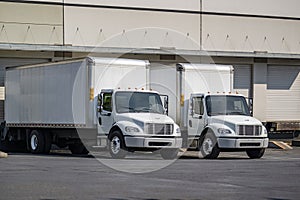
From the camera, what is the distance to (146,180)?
17.0 metres

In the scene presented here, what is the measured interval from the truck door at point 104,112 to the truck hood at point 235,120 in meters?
3.58

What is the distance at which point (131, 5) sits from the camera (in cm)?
4191

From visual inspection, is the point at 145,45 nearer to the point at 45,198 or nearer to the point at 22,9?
the point at 22,9

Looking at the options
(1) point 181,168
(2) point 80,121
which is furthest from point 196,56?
(1) point 181,168

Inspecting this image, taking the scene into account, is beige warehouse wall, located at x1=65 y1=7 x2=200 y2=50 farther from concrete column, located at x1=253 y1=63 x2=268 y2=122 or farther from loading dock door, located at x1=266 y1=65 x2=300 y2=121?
loading dock door, located at x1=266 y1=65 x2=300 y2=121

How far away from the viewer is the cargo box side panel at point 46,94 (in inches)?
1086

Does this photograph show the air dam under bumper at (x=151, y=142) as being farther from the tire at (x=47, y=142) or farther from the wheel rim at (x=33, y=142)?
the wheel rim at (x=33, y=142)

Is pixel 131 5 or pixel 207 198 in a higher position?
pixel 131 5

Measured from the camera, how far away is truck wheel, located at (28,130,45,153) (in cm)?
2964

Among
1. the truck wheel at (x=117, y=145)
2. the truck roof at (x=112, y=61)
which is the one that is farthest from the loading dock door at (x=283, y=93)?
the truck wheel at (x=117, y=145)

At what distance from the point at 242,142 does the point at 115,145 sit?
13.8 feet

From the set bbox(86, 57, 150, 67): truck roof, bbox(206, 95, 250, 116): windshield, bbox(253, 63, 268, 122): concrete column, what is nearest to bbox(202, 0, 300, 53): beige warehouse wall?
bbox(253, 63, 268, 122): concrete column

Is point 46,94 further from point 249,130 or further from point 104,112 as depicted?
point 249,130

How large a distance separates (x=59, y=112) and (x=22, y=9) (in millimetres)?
11835
